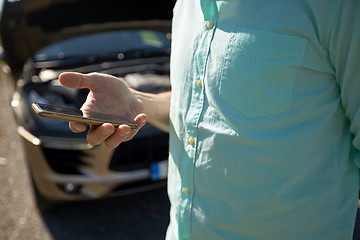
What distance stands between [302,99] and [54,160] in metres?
1.98

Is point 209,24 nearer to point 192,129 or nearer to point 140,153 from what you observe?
point 192,129

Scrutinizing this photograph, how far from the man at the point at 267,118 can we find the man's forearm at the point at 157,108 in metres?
0.17

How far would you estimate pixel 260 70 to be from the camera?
873 mm

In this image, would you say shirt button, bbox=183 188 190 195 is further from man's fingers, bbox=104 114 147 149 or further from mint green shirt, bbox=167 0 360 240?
man's fingers, bbox=104 114 147 149

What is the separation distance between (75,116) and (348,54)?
2.25 ft

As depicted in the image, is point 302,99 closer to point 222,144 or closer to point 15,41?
point 222,144

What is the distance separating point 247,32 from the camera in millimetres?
873

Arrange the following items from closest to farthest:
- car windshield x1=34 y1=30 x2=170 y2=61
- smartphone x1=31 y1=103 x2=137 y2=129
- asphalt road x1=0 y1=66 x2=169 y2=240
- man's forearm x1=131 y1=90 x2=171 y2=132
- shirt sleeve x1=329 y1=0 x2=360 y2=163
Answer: shirt sleeve x1=329 y1=0 x2=360 y2=163 < smartphone x1=31 y1=103 x2=137 y2=129 < man's forearm x1=131 y1=90 x2=171 y2=132 < asphalt road x1=0 y1=66 x2=169 y2=240 < car windshield x1=34 y1=30 x2=170 y2=61

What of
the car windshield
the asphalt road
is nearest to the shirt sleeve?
the asphalt road

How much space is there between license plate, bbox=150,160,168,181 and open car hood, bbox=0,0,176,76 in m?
1.50

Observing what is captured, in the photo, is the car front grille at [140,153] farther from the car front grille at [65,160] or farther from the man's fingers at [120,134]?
the man's fingers at [120,134]

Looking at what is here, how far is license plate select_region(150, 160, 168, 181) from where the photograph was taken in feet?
8.46

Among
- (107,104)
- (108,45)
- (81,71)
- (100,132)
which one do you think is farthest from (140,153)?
(100,132)

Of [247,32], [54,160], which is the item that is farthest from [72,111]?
[54,160]
